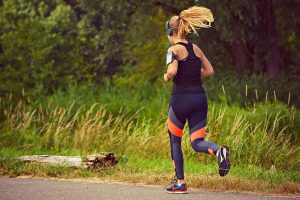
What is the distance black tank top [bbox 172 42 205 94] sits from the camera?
26.6ft

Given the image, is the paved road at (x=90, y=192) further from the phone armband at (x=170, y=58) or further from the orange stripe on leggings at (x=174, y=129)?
the phone armband at (x=170, y=58)

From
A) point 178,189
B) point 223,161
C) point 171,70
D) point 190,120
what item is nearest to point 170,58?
point 171,70

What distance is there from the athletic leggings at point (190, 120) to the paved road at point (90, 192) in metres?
0.40

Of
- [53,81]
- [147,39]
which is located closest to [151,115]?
[53,81]

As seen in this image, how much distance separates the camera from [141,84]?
26.3 m

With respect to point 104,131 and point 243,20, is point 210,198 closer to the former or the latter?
point 104,131

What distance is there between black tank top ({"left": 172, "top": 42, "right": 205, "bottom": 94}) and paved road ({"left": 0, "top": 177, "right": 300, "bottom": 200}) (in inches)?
47.0

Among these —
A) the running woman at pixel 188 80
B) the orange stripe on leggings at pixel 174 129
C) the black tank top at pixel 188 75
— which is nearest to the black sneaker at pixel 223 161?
the running woman at pixel 188 80

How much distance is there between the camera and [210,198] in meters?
8.00

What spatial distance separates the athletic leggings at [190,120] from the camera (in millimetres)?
8156

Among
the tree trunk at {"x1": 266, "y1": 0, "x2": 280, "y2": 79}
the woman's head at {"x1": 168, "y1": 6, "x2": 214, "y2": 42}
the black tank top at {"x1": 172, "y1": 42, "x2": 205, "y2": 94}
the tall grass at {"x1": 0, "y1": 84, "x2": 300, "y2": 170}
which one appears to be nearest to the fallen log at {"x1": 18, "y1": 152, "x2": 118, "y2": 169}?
the tall grass at {"x1": 0, "y1": 84, "x2": 300, "y2": 170}

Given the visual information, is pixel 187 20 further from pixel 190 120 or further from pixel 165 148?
pixel 165 148

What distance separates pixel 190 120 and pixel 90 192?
1.45 metres

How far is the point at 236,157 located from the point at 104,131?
339 cm
